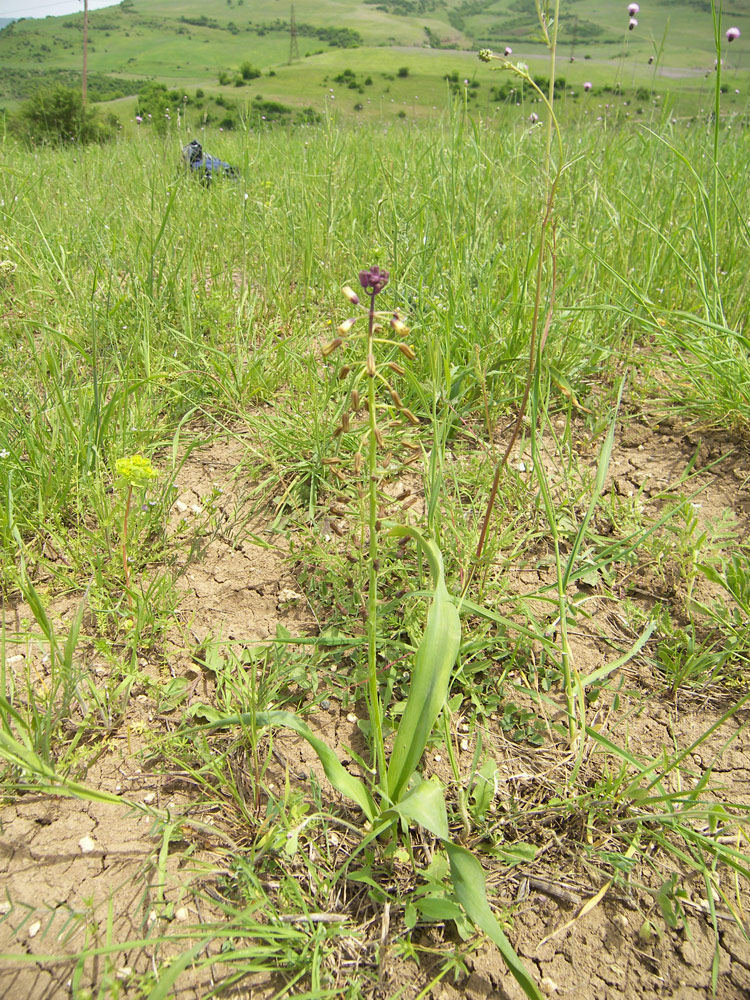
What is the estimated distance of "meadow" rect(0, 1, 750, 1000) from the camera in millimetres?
1057

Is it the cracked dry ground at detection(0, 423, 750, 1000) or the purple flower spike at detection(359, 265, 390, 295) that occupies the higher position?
the purple flower spike at detection(359, 265, 390, 295)

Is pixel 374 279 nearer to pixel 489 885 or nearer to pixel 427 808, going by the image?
pixel 427 808

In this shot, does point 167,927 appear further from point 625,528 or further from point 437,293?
point 437,293

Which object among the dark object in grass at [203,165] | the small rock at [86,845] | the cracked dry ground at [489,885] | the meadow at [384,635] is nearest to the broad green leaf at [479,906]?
the meadow at [384,635]

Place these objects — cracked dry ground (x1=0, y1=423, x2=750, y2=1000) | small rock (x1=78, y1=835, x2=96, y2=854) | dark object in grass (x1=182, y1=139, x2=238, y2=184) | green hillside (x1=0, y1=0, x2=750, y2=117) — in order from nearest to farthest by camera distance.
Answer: cracked dry ground (x1=0, y1=423, x2=750, y2=1000)
small rock (x1=78, y1=835, x2=96, y2=854)
dark object in grass (x1=182, y1=139, x2=238, y2=184)
green hillside (x1=0, y1=0, x2=750, y2=117)

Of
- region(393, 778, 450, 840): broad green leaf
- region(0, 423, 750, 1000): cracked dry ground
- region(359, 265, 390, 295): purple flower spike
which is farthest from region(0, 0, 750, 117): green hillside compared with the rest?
region(393, 778, 450, 840): broad green leaf

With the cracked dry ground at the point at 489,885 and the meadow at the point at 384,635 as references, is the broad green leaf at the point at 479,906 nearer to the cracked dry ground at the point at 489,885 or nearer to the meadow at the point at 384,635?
the meadow at the point at 384,635

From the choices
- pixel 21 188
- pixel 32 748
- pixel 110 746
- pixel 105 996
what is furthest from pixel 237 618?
pixel 21 188

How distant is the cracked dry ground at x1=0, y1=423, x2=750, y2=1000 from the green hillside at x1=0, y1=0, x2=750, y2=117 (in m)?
62.8

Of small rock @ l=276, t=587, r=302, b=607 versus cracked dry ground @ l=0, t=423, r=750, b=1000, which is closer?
cracked dry ground @ l=0, t=423, r=750, b=1000

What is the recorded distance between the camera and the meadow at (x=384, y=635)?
41.6 inches

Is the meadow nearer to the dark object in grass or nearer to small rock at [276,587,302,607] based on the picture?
small rock at [276,587,302,607]

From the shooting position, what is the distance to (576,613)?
1597 millimetres

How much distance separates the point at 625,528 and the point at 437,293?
1.25 metres
